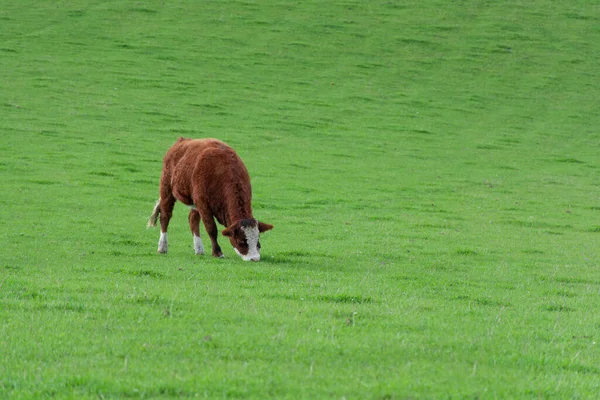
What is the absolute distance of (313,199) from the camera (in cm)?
2378

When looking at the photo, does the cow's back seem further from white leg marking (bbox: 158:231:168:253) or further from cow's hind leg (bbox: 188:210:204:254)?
white leg marking (bbox: 158:231:168:253)

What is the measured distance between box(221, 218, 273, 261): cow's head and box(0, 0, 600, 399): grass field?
25 centimetres

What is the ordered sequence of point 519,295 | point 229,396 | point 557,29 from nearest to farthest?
point 229,396 → point 519,295 → point 557,29

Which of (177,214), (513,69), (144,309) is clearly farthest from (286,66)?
(144,309)

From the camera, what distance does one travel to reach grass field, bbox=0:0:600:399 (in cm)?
705

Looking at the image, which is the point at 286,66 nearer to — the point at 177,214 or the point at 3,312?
the point at 177,214

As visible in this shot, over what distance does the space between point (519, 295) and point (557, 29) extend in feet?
164

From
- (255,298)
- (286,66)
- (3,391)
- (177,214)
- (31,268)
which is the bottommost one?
(286,66)

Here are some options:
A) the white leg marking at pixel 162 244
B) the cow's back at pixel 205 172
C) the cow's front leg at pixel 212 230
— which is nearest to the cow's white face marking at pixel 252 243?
the cow's front leg at pixel 212 230

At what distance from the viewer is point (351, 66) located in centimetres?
4856

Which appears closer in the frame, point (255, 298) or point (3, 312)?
point (3, 312)

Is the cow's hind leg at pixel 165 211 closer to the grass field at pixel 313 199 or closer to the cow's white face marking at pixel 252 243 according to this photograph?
the grass field at pixel 313 199

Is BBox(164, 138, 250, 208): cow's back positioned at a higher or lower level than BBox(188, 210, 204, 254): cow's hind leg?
higher

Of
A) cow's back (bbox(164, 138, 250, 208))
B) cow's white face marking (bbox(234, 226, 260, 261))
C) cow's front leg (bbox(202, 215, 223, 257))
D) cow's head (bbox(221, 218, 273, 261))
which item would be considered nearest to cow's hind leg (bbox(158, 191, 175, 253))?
cow's back (bbox(164, 138, 250, 208))
